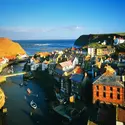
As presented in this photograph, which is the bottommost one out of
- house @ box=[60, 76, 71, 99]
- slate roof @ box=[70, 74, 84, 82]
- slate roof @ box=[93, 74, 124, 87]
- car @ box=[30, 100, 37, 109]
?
car @ box=[30, 100, 37, 109]

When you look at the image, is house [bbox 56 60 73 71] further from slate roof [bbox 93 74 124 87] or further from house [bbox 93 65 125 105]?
slate roof [bbox 93 74 124 87]

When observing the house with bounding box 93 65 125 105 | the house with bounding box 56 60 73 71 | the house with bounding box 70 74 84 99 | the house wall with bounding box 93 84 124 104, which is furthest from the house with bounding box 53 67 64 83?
the house with bounding box 93 65 125 105

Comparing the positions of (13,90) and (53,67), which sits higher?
(53,67)

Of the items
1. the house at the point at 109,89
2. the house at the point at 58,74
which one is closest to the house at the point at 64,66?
the house at the point at 58,74

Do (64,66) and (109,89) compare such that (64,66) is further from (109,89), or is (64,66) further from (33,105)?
(109,89)

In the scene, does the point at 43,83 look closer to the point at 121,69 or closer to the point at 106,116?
the point at 121,69

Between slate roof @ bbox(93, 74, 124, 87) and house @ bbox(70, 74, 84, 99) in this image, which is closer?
slate roof @ bbox(93, 74, 124, 87)

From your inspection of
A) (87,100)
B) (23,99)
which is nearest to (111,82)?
(87,100)

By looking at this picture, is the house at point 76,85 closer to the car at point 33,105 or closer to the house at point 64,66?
the car at point 33,105
